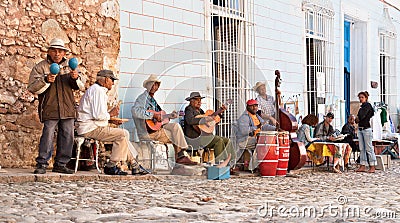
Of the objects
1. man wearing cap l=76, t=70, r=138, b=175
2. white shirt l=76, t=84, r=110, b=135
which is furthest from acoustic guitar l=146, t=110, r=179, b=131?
white shirt l=76, t=84, r=110, b=135

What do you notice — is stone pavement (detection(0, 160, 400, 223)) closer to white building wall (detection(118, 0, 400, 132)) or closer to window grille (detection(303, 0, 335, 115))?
white building wall (detection(118, 0, 400, 132))

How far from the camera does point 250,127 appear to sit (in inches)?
372

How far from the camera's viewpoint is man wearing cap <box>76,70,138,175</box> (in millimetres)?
7637

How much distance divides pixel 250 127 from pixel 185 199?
375 cm

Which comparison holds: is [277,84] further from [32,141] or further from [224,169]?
[32,141]

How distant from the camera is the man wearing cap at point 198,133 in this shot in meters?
8.96

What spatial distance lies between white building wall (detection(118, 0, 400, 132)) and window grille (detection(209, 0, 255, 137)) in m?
0.30

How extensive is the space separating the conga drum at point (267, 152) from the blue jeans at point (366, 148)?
9.32 ft

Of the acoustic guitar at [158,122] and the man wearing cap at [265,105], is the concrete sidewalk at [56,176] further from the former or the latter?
the man wearing cap at [265,105]

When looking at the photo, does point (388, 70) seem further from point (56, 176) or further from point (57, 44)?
point (56, 176)

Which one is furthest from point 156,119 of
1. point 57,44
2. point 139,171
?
point 57,44

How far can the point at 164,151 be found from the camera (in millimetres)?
8836

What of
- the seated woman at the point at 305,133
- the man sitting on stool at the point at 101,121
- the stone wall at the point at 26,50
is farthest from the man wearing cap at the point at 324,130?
the stone wall at the point at 26,50

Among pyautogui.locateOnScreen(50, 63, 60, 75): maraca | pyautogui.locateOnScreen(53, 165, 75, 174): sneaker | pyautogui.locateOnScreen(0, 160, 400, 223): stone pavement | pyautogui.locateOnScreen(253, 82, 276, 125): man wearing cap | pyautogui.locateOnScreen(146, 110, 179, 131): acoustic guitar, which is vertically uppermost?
pyautogui.locateOnScreen(50, 63, 60, 75): maraca
